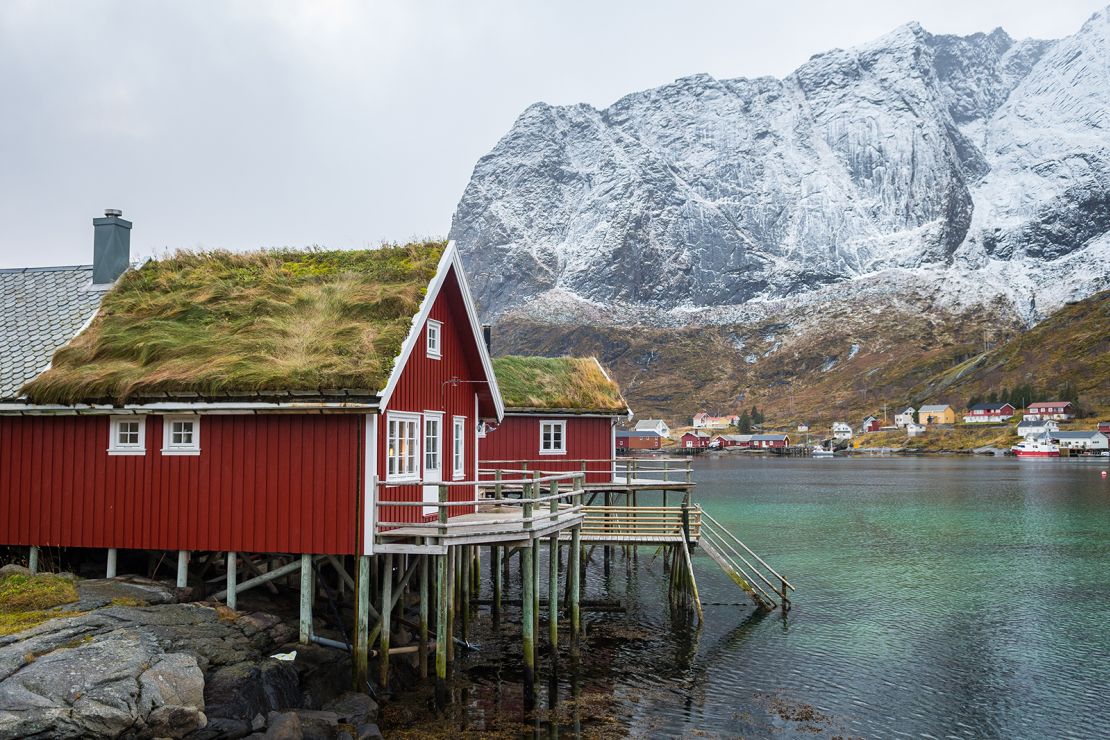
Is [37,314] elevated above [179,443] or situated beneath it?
elevated above

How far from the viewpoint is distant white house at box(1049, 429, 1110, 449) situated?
558 ft

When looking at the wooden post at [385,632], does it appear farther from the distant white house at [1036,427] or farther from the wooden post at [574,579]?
the distant white house at [1036,427]

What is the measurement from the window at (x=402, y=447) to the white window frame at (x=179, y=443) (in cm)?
429

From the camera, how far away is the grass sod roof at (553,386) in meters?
38.3

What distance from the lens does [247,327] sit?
22.2 m

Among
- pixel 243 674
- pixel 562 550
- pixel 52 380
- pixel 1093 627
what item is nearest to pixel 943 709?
pixel 1093 627

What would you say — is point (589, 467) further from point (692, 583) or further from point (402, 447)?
point (402, 447)

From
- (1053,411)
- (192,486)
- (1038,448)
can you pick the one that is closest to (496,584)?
(192,486)

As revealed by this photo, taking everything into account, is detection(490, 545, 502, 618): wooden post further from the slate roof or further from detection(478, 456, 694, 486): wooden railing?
the slate roof

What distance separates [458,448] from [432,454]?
229 centimetres

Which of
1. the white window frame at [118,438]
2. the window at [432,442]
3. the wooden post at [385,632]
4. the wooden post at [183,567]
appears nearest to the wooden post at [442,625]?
the wooden post at [385,632]

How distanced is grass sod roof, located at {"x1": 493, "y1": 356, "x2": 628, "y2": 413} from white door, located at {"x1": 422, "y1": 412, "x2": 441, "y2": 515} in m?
13.8

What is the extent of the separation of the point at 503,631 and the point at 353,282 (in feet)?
41.2

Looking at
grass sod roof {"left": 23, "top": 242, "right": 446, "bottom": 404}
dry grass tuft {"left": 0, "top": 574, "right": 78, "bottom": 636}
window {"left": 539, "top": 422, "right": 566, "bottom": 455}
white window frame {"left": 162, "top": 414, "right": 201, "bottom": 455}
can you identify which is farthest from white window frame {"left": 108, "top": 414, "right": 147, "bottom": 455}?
window {"left": 539, "top": 422, "right": 566, "bottom": 455}
